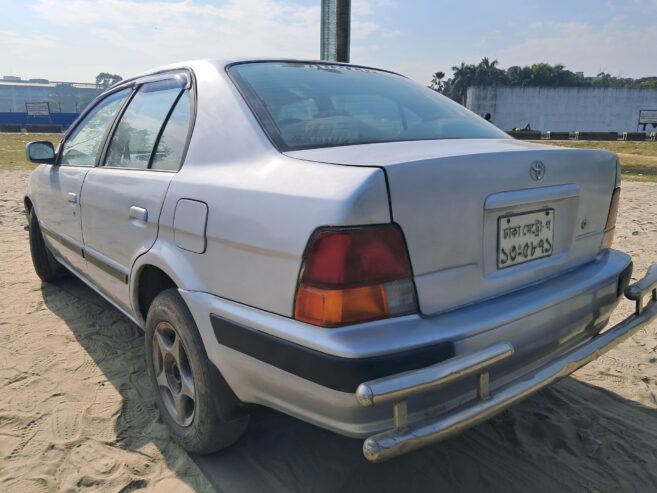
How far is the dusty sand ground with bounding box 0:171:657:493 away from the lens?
2129 mm

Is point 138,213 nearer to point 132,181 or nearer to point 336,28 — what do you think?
point 132,181

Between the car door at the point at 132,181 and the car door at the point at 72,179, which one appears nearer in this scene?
the car door at the point at 132,181

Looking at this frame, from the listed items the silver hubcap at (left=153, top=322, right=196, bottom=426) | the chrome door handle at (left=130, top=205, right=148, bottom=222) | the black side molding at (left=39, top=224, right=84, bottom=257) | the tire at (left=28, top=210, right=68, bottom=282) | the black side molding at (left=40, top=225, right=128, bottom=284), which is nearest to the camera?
the silver hubcap at (left=153, top=322, right=196, bottom=426)

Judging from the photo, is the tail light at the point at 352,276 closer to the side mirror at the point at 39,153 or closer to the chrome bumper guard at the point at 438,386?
the chrome bumper guard at the point at 438,386

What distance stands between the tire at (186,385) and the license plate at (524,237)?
1.12m

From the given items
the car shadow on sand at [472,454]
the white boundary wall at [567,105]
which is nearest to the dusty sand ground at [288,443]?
the car shadow on sand at [472,454]

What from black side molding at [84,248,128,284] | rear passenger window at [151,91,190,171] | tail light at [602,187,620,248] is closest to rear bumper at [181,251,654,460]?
tail light at [602,187,620,248]

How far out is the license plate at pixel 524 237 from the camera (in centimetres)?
185

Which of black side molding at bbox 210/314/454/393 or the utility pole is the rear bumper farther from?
the utility pole

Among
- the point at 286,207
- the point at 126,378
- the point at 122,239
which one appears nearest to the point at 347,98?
the point at 286,207

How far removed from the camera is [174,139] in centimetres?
238

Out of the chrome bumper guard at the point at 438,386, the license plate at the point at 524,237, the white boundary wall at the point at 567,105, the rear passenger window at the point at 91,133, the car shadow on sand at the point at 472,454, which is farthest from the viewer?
the white boundary wall at the point at 567,105

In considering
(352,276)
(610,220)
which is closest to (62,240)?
(352,276)

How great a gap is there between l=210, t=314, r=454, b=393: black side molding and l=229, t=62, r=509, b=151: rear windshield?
27.4 inches
